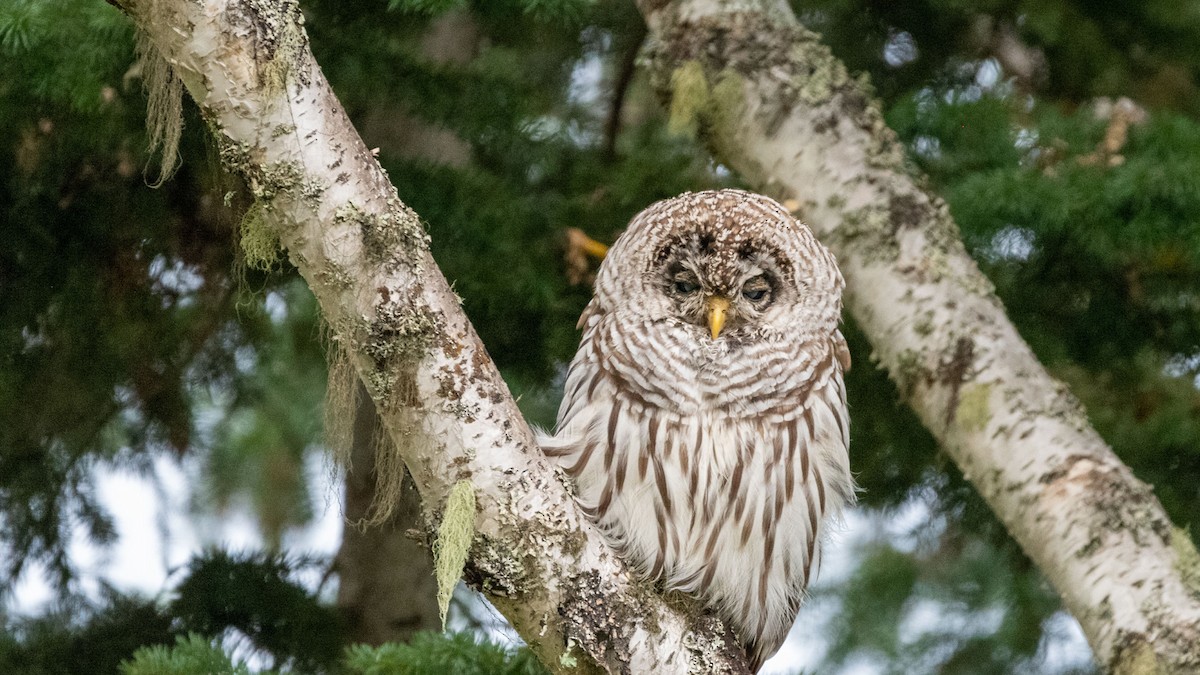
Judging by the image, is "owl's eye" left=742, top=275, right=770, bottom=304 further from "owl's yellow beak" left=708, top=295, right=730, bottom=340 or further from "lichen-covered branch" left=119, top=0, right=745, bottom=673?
"lichen-covered branch" left=119, top=0, right=745, bottom=673

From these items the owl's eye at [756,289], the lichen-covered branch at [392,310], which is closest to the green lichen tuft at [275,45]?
the lichen-covered branch at [392,310]

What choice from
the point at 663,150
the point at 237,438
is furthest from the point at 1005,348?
the point at 237,438

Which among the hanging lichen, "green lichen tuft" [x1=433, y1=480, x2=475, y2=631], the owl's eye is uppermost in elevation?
the hanging lichen

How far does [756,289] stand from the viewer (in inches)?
148

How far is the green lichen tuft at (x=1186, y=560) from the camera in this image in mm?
3480

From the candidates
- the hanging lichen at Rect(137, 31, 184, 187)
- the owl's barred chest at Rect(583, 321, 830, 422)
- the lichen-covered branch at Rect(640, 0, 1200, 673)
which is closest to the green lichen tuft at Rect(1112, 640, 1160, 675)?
the lichen-covered branch at Rect(640, 0, 1200, 673)

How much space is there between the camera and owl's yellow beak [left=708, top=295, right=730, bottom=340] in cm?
361

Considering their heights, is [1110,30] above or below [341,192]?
below

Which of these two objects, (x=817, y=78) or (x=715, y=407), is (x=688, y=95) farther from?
(x=715, y=407)

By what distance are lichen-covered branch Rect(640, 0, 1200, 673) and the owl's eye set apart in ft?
1.80

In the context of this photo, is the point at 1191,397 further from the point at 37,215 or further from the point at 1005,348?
the point at 37,215

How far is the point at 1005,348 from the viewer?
3961 mm

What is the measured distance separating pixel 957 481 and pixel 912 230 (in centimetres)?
101

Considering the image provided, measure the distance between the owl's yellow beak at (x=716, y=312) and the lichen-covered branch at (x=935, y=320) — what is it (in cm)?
70
